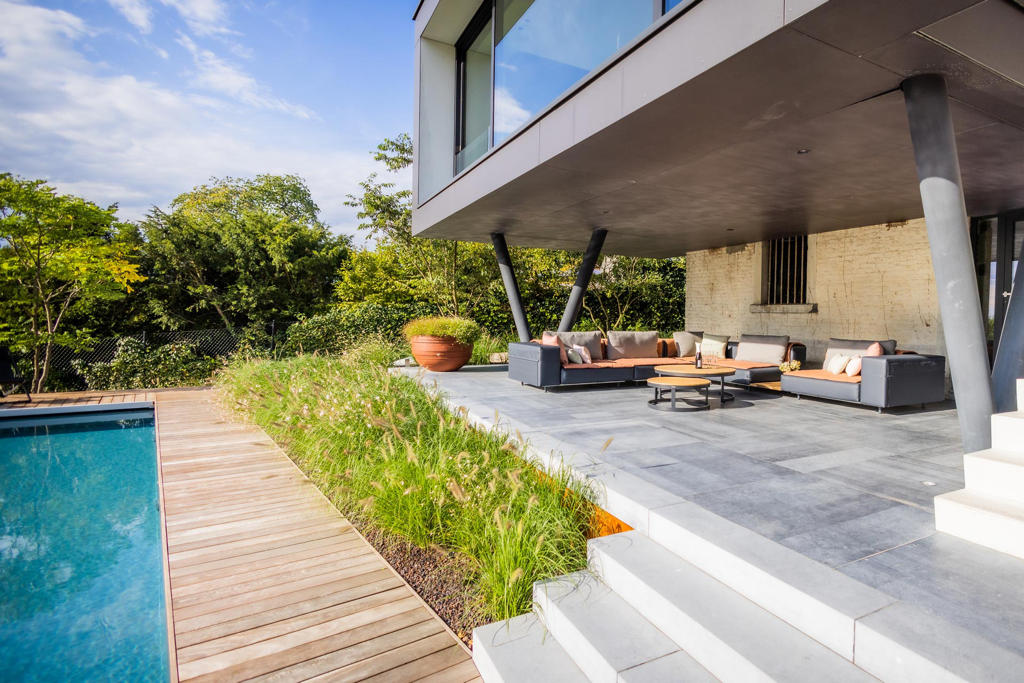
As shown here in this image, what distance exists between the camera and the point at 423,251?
12.5m

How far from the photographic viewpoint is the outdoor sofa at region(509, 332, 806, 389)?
7.07 metres

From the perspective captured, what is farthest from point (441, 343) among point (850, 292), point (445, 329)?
point (850, 292)

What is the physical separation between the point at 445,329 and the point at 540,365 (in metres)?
2.72

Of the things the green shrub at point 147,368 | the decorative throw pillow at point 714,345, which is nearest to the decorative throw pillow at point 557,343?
the decorative throw pillow at point 714,345

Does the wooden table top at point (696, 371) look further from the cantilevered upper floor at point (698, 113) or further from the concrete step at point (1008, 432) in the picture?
the concrete step at point (1008, 432)

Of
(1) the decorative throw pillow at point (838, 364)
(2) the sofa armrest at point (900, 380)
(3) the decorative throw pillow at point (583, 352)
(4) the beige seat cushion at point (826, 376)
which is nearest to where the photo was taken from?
(2) the sofa armrest at point (900, 380)

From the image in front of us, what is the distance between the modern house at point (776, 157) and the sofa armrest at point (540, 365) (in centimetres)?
153

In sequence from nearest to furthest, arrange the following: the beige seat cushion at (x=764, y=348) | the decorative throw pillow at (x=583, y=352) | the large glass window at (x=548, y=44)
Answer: the large glass window at (x=548, y=44), the decorative throw pillow at (x=583, y=352), the beige seat cushion at (x=764, y=348)

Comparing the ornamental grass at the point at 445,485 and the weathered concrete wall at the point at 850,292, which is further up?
the weathered concrete wall at the point at 850,292

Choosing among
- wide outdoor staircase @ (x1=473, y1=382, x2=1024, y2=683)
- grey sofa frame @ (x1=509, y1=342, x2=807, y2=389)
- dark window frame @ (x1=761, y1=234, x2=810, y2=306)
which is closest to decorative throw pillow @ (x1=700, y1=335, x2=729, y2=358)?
grey sofa frame @ (x1=509, y1=342, x2=807, y2=389)

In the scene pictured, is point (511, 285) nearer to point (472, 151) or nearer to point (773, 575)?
point (472, 151)

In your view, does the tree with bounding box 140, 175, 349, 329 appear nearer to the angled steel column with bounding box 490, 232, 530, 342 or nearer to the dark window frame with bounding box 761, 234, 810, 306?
the angled steel column with bounding box 490, 232, 530, 342

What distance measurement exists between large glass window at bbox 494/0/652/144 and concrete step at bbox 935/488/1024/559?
3.64 meters

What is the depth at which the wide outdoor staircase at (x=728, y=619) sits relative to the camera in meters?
1.56
